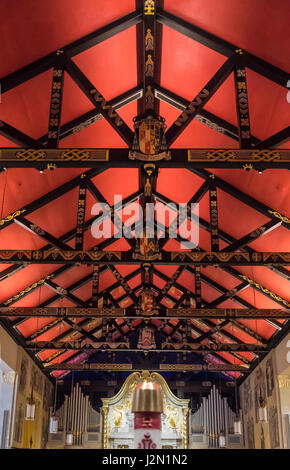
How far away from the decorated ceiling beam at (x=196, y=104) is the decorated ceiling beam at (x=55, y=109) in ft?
5.40

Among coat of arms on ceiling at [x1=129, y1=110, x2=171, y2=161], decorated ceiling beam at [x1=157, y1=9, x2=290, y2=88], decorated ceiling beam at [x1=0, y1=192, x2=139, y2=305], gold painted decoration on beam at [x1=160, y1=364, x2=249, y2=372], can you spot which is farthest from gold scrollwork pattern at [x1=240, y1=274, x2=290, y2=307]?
coat of arms on ceiling at [x1=129, y1=110, x2=171, y2=161]

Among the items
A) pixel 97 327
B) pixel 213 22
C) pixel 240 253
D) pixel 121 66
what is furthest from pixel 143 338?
pixel 213 22

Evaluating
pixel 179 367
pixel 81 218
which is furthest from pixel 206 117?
pixel 179 367

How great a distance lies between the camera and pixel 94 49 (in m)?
8.30

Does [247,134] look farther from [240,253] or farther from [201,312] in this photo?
[201,312]

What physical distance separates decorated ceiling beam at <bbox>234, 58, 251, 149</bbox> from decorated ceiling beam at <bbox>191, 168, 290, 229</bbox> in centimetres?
363

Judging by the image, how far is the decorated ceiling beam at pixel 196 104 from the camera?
6.78 meters

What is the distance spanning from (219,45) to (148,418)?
24.2ft

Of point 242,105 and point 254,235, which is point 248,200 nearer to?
point 254,235

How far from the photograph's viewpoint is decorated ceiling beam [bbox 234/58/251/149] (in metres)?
6.97

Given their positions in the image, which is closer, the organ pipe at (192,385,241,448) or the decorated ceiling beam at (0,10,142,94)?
the decorated ceiling beam at (0,10,142,94)

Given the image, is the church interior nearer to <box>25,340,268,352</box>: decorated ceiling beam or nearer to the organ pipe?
<box>25,340,268,352</box>: decorated ceiling beam

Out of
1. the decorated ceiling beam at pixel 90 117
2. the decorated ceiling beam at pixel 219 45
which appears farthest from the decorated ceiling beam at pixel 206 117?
the decorated ceiling beam at pixel 219 45

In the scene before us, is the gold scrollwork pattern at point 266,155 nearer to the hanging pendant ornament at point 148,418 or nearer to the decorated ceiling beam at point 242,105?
the decorated ceiling beam at point 242,105
